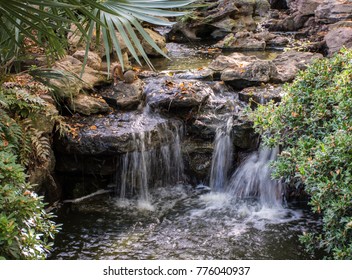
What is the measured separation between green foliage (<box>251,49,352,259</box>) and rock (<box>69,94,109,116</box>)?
2695mm

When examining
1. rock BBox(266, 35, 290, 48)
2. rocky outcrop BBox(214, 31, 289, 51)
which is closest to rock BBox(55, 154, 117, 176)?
rocky outcrop BBox(214, 31, 289, 51)

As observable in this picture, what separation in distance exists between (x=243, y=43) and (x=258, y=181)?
6.92m

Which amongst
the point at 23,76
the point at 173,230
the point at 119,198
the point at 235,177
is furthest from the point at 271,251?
the point at 23,76

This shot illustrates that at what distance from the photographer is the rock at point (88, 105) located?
648 cm

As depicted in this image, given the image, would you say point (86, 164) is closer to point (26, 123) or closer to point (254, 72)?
point (26, 123)

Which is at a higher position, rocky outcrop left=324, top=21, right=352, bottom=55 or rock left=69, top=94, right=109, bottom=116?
rocky outcrop left=324, top=21, right=352, bottom=55

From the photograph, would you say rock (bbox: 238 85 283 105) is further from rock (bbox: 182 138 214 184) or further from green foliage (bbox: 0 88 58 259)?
green foliage (bbox: 0 88 58 259)

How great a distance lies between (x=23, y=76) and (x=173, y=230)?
3287 millimetres

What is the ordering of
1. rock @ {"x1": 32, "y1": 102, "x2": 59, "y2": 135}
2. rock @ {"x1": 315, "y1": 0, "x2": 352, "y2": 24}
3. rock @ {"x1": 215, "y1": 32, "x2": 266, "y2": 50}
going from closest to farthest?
1. rock @ {"x1": 32, "y1": 102, "x2": 59, "y2": 135}
2. rock @ {"x1": 215, "y1": 32, "x2": 266, "y2": 50}
3. rock @ {"x1": 315, "y1": 0, "x2": 352, "y2": 24}

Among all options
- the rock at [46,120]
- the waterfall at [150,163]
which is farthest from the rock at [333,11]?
the rock at [46,120]

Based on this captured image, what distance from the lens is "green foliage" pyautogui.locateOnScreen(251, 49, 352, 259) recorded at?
3.52 m

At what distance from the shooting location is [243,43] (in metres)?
12.2

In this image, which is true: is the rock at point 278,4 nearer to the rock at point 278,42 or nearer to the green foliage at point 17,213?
the rock at point 278,42

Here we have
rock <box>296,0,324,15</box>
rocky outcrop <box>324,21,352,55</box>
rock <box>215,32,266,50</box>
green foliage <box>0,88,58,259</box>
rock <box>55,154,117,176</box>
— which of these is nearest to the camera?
green foliage <box>0,88,58,259</box>
